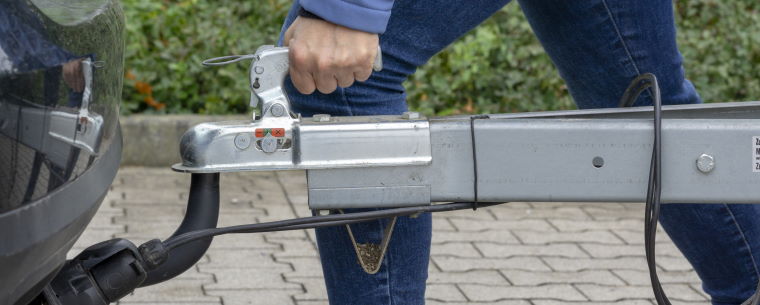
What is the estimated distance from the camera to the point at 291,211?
4.71 metres

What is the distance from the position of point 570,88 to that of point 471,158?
835 millimetres

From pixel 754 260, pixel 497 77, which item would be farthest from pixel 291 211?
pixel 754 260

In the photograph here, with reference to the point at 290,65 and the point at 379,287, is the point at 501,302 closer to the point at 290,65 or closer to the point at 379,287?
the point at 379,287

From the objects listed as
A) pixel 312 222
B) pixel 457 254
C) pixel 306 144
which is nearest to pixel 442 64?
pixel 457 254

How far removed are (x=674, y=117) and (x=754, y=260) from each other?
2.26 ft

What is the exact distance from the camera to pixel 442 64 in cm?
629

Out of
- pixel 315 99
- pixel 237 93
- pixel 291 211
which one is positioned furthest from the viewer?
pixel 237 93

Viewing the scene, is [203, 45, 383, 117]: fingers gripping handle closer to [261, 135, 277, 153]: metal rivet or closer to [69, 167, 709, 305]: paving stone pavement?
[261, 135, 277, 153]: metal rivet

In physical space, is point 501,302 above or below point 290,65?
below

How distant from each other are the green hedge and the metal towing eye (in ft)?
14.4

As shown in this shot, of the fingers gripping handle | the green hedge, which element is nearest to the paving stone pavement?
the green hedge

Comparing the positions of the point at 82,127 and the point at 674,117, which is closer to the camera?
the point at 82,127

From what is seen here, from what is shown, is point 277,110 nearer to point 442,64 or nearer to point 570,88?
point 570,88

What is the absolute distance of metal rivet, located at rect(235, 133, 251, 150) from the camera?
5.38ft
